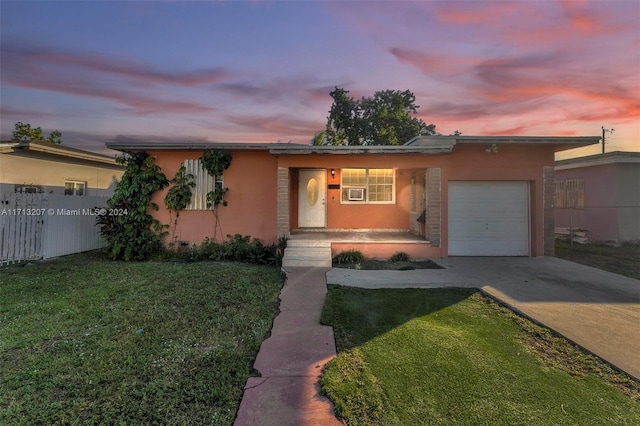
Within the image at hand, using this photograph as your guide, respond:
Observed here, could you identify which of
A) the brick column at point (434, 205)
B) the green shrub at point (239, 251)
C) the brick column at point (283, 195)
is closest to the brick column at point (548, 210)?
the brick column at point (434, 205)

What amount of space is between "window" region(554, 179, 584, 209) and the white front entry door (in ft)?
35.6

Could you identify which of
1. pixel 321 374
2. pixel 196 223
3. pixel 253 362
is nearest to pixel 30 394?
pixel 253 362

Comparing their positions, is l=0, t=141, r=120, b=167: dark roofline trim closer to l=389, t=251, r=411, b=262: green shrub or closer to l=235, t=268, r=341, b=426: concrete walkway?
l=235, t=268, r=341, b=426: concrete walkway

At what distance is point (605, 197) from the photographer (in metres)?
11.6

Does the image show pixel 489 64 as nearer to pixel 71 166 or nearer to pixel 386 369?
pixel 386 369

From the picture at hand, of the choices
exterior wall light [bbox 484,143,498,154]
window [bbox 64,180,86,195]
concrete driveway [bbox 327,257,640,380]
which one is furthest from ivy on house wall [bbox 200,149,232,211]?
exterior wall light [bbox 484,143,498,154]

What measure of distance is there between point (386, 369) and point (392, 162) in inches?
255

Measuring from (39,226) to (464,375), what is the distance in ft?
33.2

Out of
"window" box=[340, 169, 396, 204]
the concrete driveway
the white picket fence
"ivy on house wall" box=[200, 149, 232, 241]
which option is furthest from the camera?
"window" box=[340, 169, 396, 204]

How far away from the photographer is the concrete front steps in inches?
287

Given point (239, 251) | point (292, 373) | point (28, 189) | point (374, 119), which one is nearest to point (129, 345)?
point (292, 373)

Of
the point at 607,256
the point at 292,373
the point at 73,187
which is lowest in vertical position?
the point at 292,373

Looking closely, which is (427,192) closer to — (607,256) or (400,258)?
(400,258)

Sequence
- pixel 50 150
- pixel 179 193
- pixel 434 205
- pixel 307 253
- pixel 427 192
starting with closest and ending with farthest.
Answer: pixel 307 253, pixel 434 205, pixel 427 192, pixel 179 193, pixel 50 150
